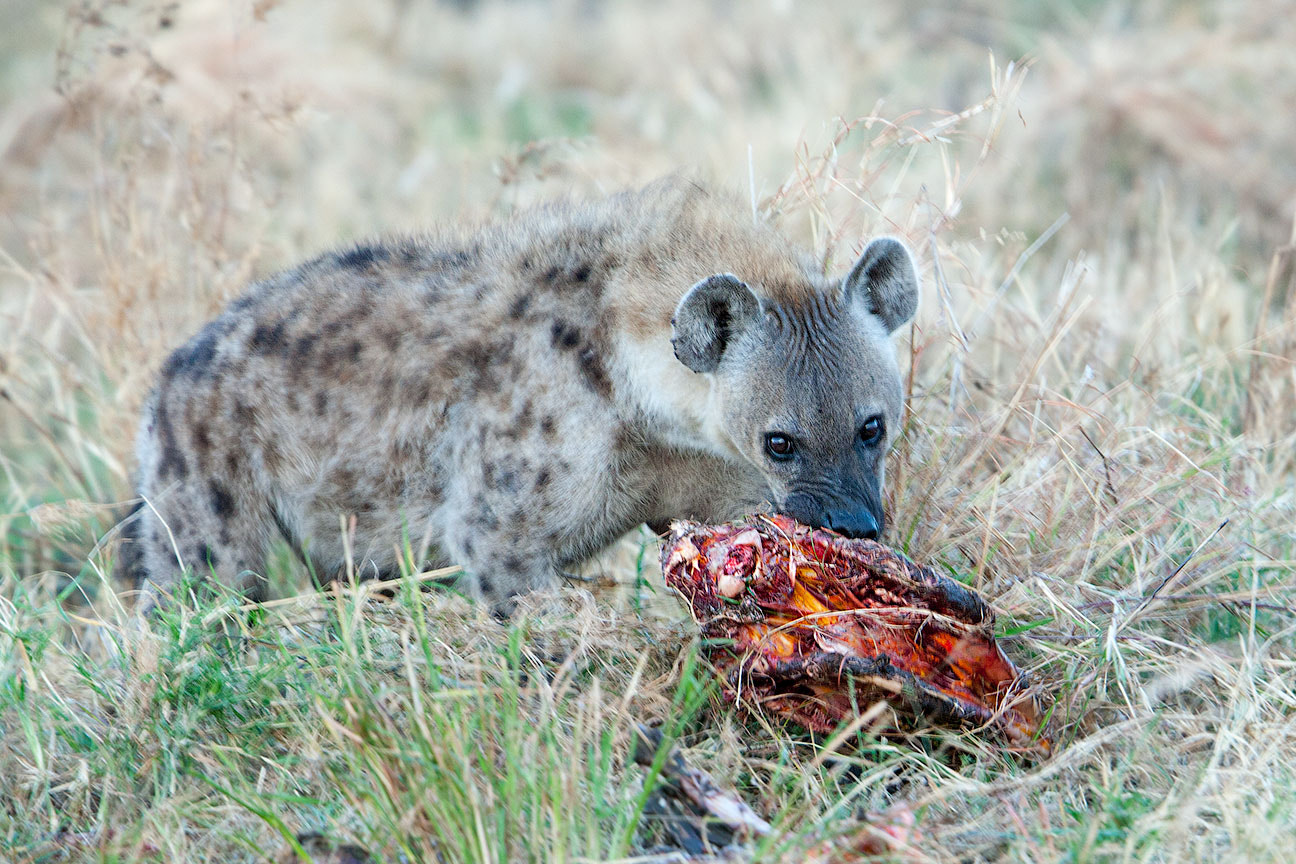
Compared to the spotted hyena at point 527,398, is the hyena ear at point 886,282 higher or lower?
higher

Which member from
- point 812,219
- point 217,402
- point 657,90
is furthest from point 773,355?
point 657,90

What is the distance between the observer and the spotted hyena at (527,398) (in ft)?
12.7

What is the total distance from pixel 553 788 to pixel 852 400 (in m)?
1.58

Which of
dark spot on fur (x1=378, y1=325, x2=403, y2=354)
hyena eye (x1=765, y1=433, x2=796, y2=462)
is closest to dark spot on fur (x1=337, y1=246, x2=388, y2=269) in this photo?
dark spot on fur (x1=378, y1=325, x2=403, y2=354)

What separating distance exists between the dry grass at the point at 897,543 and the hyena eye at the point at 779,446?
20.1 inches

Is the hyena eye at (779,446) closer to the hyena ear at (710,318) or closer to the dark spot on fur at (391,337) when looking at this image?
the hyena ear at (710,318)

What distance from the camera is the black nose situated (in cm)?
356

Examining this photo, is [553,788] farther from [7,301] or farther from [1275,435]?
[7,301]

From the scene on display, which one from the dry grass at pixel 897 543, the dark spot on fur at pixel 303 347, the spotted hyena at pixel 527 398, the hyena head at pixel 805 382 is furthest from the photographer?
the dark spot on fur at pixel 303 347

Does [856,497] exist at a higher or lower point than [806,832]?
higher

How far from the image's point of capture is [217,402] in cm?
446

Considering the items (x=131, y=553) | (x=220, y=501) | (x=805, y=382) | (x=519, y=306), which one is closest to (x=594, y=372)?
(x=519, y=306)

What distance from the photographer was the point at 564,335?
4055mm

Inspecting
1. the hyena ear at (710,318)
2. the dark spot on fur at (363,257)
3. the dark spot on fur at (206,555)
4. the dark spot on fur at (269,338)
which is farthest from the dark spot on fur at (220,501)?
the hyena ear at (710,318)
